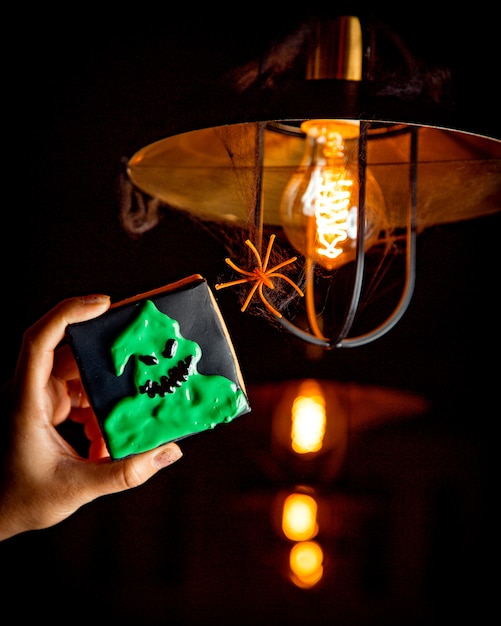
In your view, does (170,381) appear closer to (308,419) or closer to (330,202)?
(330,202)

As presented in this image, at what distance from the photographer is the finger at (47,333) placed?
87 cm

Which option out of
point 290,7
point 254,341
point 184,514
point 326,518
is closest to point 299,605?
point 326,518

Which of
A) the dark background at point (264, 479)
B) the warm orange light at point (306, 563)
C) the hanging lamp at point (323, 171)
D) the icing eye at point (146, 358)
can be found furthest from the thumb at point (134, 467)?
the warm orange light at point (306, 563)

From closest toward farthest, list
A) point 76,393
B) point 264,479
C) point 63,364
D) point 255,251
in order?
point 255,251, point 63,364, point 76,393, point 264,479

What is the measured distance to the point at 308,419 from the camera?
2074 mm

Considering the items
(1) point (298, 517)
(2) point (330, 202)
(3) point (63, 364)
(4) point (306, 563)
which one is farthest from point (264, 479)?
(2) point (330, 202)

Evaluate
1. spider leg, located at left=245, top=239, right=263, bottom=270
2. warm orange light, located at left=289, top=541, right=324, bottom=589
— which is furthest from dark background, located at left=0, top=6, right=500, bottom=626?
spider leg, located at left=245, top=239, right=263, bottom=270

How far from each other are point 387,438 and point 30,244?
128 cm

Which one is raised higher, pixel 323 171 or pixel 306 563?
pixel 323 171

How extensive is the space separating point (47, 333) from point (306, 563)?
1.53m

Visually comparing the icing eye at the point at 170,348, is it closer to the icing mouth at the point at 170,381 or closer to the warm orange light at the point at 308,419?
the icing mouth at the point at 170,381

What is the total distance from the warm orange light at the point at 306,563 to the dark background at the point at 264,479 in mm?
33

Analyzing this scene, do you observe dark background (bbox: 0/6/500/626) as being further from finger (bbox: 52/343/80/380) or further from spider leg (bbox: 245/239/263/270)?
spider leg (bbox: 245/239/263/270)

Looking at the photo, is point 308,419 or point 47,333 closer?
point 47,333
